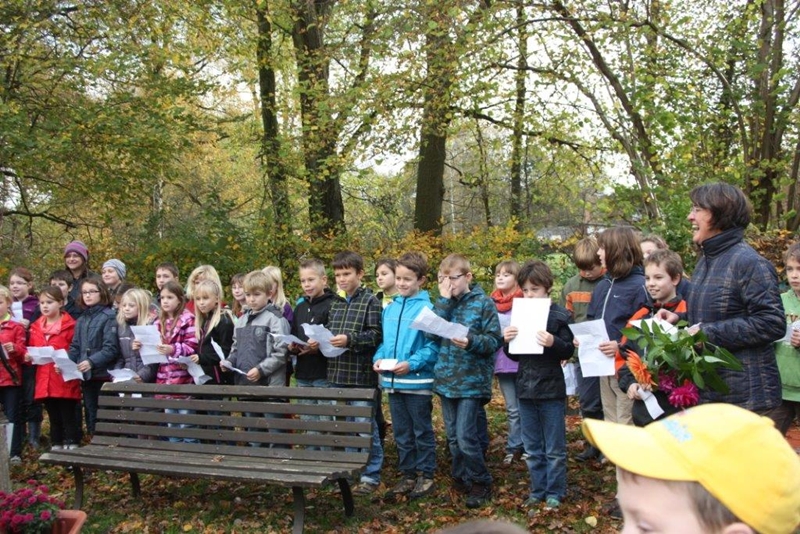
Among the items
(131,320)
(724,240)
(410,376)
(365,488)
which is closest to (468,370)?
(410,376)

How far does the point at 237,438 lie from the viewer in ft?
20.1

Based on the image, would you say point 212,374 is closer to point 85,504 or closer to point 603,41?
point 85,504

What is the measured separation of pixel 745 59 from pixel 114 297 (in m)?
8.42

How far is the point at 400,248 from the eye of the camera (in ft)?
42.9

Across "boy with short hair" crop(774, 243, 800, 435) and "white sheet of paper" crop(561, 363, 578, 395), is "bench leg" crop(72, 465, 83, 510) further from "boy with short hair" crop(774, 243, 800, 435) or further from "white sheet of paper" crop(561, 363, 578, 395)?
"boy with short hair" crop(774, 243, 800, 435)

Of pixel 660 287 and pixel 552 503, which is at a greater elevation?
pixel 660 287

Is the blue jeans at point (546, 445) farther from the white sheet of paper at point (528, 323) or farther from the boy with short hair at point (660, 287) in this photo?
the boy with short hair at point (660, 287)

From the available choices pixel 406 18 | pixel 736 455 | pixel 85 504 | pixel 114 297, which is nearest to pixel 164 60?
pixel 406 18

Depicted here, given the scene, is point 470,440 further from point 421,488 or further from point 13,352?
point 13,352

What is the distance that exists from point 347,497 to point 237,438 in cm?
103

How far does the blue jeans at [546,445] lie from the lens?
5.73m

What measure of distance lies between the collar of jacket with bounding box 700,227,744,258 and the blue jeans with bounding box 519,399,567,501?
6.37 ft

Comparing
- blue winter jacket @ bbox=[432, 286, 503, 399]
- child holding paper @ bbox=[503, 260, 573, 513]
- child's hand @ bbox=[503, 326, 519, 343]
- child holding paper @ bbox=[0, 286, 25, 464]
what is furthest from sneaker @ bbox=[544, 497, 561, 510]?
child holding paper @ bbox=[0, 286, 25, 464]

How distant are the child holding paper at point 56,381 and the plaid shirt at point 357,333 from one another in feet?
9.96
